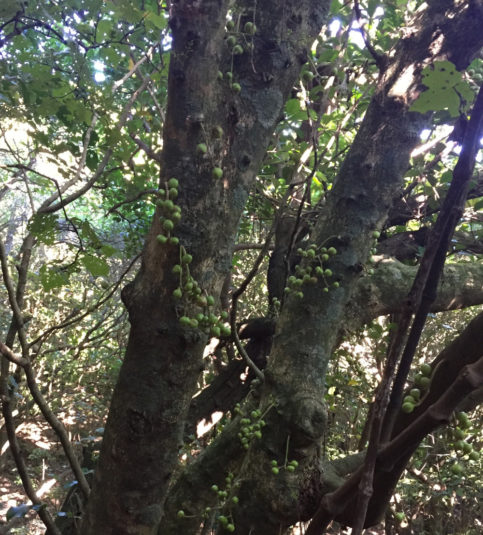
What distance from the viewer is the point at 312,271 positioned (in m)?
1.94

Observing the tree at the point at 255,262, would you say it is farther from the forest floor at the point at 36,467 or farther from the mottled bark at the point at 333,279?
the forest floor at the point at 36,467

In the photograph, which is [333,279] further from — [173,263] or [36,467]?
[36,467]

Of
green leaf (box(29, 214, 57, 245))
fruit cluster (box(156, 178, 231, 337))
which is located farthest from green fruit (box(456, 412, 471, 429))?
green leaf (box(29, 214, 57, 245))

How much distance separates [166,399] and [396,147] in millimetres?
1476

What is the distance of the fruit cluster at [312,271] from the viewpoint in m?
1.82

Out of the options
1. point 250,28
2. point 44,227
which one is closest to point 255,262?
point 250,28

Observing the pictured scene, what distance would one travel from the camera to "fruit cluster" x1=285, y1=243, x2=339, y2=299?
182cm

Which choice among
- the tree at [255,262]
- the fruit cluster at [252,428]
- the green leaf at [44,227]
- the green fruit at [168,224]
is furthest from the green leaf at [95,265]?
the fruit cluster at [252,428]

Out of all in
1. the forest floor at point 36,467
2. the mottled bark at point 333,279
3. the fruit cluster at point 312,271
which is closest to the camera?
the mottled bark at point 333,279

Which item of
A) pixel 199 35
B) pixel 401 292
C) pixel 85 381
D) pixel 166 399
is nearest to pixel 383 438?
pixel 166 399

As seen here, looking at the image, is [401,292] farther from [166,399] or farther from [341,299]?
[166,399]

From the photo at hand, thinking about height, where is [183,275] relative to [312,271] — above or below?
below

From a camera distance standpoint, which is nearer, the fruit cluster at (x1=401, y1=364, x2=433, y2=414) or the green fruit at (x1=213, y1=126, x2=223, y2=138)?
the fruit cluster at (x1=401, y1=364, x2=433, y2=414)

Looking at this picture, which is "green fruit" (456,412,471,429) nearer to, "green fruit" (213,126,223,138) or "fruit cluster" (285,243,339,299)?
"green fruit" (213,126,223,138)
